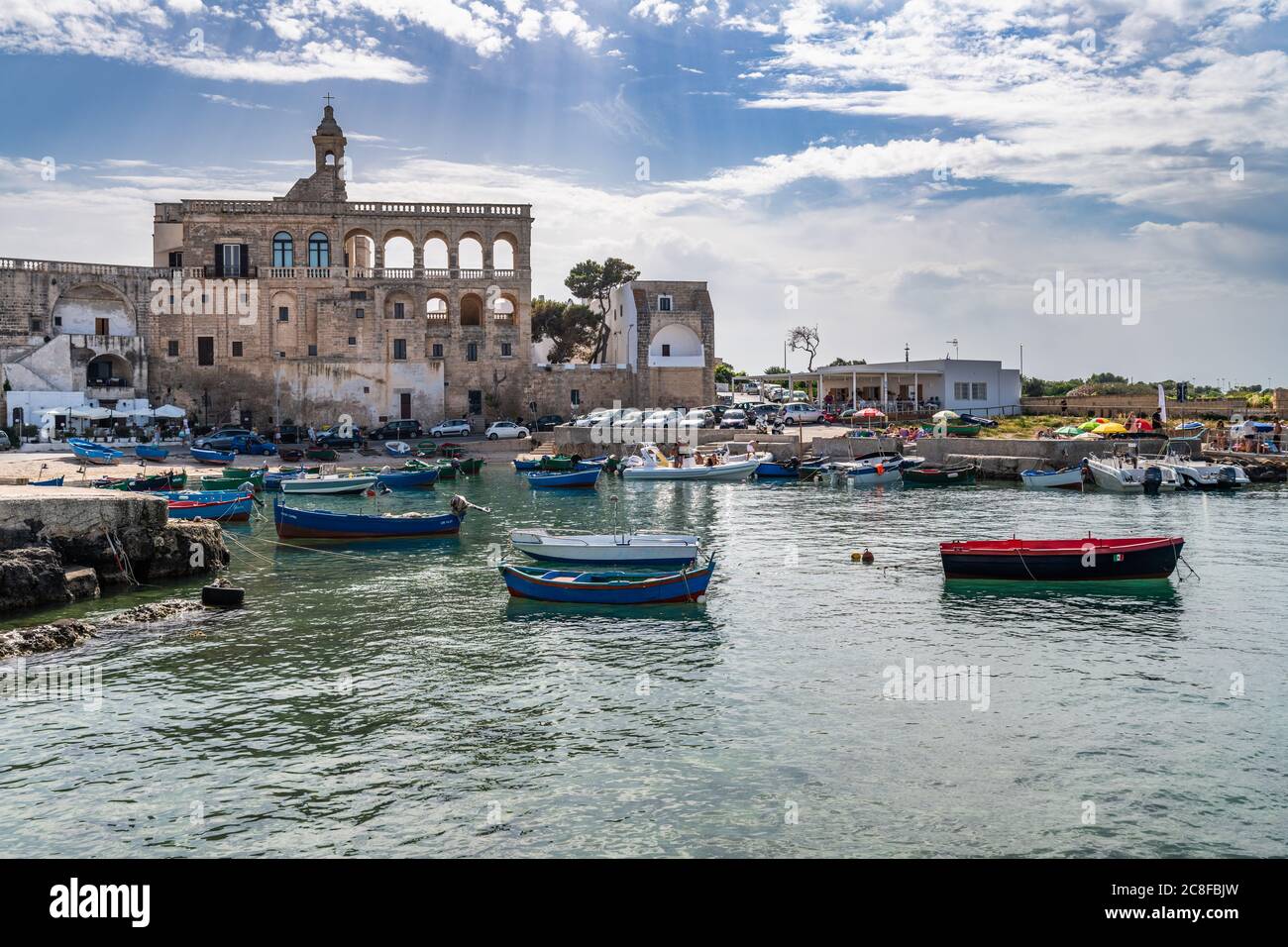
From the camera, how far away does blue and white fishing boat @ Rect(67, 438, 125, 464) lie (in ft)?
164

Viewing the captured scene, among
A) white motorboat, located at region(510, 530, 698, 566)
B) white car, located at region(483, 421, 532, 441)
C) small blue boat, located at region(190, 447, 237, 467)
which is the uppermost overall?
white car, located at region(483, 421, 532, 441)

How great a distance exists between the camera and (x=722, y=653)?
19.1 metres

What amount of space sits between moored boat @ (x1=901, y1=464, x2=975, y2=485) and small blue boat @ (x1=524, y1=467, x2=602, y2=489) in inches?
622

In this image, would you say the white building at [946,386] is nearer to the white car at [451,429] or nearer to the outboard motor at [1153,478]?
the outboard motor at [1153,478]

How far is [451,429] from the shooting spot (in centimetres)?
6594

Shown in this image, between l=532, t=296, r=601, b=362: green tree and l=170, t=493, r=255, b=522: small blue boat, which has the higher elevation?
l=532, t=296, r=601, b=362: green tree

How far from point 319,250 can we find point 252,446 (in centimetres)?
1671

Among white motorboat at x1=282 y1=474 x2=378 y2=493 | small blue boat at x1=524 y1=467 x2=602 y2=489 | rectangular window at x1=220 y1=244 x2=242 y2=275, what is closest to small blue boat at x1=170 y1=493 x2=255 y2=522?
white motorboat at x1=282 y1=474 x2=378 y2=493

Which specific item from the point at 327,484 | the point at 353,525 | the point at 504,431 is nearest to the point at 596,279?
the point at 504,431

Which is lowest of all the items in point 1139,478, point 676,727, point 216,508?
point 676,727

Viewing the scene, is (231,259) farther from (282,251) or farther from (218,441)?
(218,441)

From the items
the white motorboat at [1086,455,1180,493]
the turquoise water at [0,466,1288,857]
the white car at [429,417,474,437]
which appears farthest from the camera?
the white car at [429,417,474,437]

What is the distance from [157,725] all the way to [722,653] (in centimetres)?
936

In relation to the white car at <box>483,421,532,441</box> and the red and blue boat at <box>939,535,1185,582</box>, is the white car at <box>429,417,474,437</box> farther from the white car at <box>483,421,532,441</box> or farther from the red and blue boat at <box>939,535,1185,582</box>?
the red and blue boat at <box>939,535,1185,582</box>
